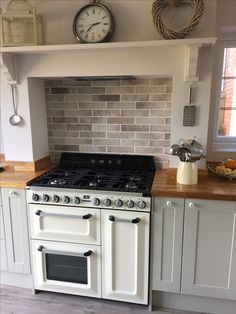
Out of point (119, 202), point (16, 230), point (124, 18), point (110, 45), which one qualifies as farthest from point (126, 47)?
point (16, 230)

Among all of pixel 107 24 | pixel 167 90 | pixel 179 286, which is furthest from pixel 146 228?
pixel 107 24

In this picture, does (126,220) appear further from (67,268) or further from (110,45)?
(110,45)

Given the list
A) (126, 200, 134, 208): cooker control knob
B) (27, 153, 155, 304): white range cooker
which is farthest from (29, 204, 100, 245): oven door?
(126, 200, 134, 208): cooker control knob

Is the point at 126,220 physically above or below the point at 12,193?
below

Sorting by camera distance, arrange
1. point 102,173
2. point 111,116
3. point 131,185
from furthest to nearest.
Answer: point 111,116 < point 102,173 < point 131,185

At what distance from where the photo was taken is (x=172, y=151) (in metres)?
1.91

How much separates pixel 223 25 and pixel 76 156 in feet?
5.41

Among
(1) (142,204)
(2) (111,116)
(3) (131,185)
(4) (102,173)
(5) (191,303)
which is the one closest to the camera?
(1) (142,204)

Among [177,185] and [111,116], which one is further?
[111,116]

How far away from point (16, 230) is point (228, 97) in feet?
6.90

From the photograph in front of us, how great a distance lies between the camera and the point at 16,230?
2.04 meters

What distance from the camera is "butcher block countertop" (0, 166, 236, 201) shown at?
170cm

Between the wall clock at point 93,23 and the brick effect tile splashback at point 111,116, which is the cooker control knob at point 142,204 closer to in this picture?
the brick effect tile splashback at point 111,116

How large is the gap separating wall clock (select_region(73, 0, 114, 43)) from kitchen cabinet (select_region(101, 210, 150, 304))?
126 centimetres
